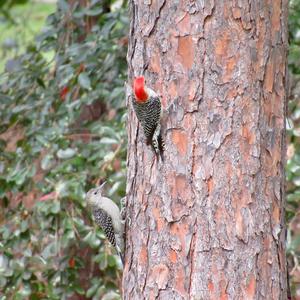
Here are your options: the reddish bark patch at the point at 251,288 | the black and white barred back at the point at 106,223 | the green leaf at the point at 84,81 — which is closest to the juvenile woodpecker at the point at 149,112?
the reddish bark patch at the point at 251,288

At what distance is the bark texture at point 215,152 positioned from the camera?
9.93 ft

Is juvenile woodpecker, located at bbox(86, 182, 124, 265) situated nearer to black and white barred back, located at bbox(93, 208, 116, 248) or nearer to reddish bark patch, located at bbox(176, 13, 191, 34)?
black and white barred back, located at bbox(93, 208, 116, 248)

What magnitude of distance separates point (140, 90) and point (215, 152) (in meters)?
0.36

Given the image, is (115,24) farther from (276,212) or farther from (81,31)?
(276,212)

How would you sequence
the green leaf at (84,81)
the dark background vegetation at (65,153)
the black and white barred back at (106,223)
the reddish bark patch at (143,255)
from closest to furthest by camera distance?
the reddish bark patch at (143,255) → the black and white barred back at (106,223) → the dark background vegetation at (65,153) → the green leaf at (84,81)

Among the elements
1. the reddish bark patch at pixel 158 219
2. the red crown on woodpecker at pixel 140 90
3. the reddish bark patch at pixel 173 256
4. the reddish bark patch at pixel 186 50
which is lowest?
the reddish bark patch at pixel 173 256

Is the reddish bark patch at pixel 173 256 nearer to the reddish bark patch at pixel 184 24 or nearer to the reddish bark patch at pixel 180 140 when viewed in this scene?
the reddish bark patch at pixel 180 140

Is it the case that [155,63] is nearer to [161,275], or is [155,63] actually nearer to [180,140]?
[180,140]

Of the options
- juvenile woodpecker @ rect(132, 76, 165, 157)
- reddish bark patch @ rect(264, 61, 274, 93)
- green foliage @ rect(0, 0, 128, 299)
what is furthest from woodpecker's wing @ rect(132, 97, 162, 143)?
green foliage @ rect(0, 0, 128, 299)

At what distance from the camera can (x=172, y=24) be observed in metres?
3.08

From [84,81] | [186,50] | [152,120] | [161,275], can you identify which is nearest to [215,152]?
[152,120]

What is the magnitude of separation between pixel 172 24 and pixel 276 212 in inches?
31.1

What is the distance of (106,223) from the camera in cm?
381

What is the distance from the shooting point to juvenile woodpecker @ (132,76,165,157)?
306 cm
